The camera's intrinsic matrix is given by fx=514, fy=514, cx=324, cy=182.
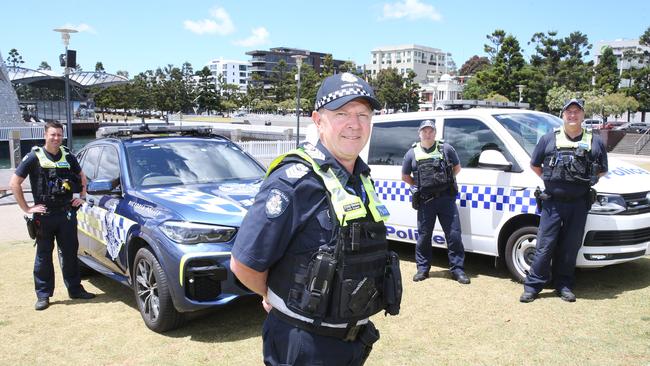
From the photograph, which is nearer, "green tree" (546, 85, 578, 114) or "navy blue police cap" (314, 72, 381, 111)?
"navy blue police cap" (314, 72, 381, 111)

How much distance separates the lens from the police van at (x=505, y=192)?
4969mm

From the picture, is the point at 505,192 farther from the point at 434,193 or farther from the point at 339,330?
the point at 339,330

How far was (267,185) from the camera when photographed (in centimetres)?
196

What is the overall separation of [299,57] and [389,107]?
247ft

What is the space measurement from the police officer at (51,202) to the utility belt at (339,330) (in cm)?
383

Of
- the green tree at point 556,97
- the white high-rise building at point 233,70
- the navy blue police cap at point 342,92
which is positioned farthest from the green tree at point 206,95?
the navy blue police cap at point 342,92

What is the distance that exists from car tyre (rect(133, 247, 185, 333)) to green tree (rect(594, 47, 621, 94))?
61.8 meters

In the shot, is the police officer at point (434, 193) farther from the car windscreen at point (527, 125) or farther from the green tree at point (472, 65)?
the green tree at point (472, 65)

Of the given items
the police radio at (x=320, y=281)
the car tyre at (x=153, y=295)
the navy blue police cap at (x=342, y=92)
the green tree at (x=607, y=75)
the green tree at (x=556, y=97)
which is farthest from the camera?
the green tree at (x=607, y=75)

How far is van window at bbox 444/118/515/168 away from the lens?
19.0 feet

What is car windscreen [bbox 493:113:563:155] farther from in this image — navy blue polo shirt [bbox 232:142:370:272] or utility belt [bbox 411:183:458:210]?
navy blue polo shirt [bbox 232:142:370:272]

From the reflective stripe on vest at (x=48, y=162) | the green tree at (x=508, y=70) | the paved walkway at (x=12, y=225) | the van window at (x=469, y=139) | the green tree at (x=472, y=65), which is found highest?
the green tree at (x=472, y=65)

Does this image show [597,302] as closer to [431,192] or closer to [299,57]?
[431,192]

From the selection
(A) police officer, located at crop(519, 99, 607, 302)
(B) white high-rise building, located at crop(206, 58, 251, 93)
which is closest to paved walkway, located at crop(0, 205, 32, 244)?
(A) police officer, located at crop(519, 99, 607, 302)
